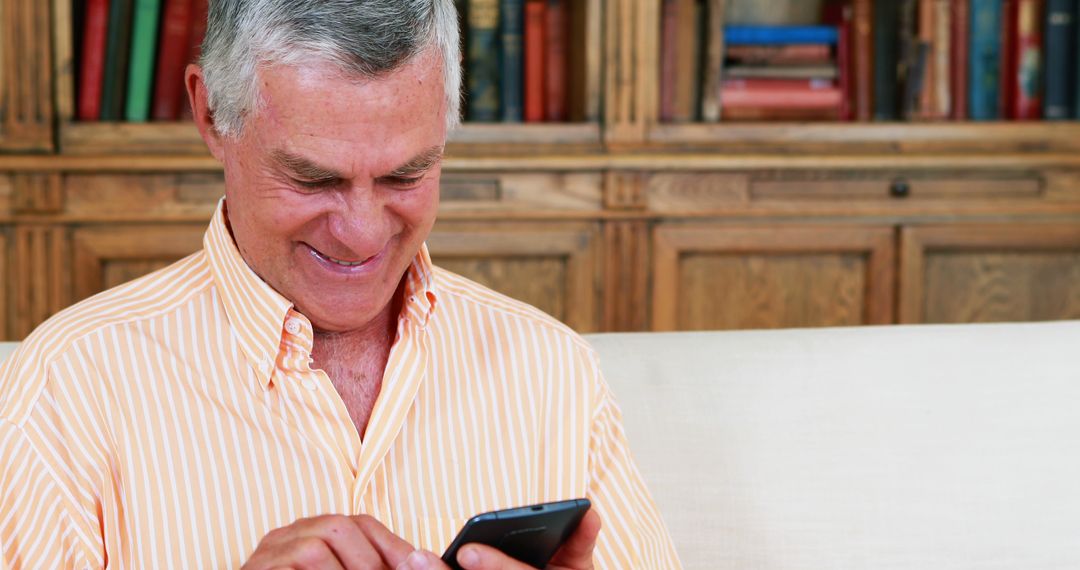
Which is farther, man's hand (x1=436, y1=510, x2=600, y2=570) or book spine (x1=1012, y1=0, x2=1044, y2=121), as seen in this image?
book spine (x1=1012, y1=0, x2=1044, y2=121)

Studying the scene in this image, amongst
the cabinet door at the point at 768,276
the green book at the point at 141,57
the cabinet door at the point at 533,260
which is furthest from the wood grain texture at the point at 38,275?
the cabinet door at the point at 768,276

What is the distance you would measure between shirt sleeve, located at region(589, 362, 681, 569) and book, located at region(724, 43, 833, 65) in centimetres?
160

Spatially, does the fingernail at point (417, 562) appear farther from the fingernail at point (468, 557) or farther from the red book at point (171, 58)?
the red book at point (171, 58)

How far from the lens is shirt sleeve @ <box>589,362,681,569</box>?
1133mm

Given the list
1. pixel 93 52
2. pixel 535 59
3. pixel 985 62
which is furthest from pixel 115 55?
pixel 985 62

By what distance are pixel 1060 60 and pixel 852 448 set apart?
→ 1.59 metres

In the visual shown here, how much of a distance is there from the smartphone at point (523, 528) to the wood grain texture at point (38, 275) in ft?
5.90

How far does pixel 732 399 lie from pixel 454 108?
505 mm

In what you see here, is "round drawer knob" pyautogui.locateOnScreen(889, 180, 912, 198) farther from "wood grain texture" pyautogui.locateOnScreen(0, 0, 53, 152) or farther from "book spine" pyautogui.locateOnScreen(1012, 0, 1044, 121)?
"wood grain texture" pyautogui.locateOnScreen(0, 0, 53, 152)

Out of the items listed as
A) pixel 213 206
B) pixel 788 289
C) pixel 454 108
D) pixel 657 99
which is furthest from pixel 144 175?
pixel 454 108

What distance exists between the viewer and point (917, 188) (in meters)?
2.56

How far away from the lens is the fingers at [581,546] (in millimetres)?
908

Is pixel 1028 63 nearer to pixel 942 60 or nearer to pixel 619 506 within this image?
pixel 942 60

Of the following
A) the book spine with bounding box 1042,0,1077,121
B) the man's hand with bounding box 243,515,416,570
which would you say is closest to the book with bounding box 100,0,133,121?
the man's hand with bounding box 243,515,416,570
